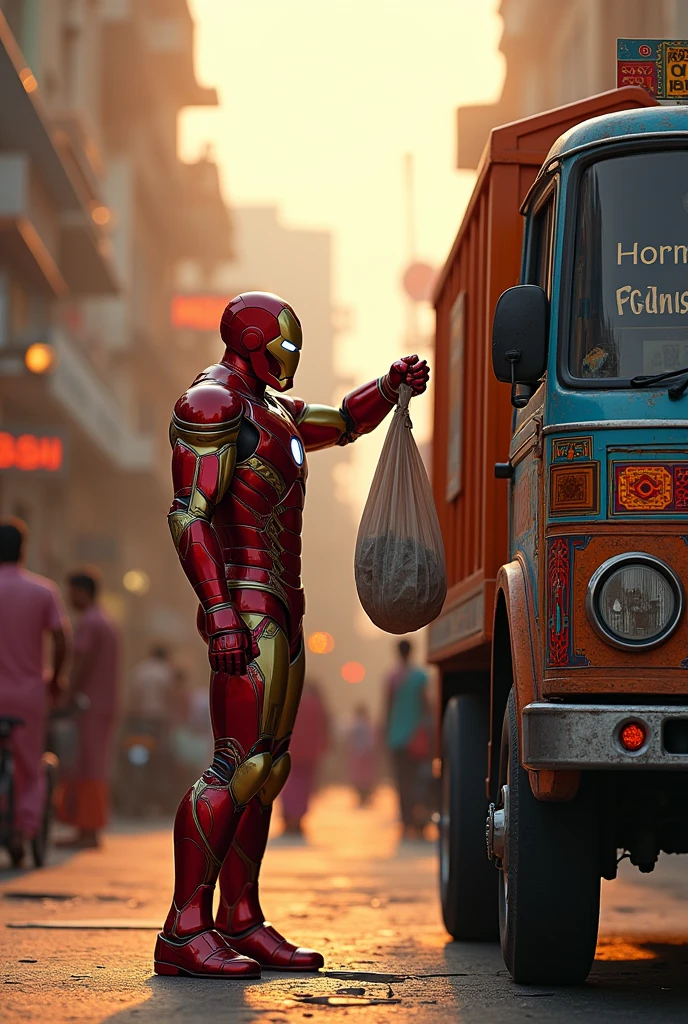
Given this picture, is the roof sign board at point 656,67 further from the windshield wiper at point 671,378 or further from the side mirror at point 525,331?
the windshield wiper at point 671,378

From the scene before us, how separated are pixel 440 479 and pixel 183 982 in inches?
155

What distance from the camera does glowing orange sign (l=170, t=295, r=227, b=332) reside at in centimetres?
4962

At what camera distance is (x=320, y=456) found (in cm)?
12112

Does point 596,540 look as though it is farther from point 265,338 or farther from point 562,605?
point 265,338

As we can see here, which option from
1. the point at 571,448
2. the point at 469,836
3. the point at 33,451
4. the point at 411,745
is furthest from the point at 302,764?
the point at 571,448

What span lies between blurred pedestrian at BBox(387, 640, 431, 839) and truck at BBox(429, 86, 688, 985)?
38.2 ft

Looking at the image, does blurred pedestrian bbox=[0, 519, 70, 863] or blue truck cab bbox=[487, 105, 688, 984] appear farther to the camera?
blurred pedestrian bbox=[0, 519, 70, 863]

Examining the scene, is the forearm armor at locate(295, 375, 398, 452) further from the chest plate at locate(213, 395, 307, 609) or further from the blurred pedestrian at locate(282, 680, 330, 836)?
the blurred pedestrian at locate(282, 680, 330, 836)

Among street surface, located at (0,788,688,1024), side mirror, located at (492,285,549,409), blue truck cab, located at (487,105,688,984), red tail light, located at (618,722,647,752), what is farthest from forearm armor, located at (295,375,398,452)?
red tail light, located at (618,722,647,752)

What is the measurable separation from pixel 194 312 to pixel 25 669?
127 feet

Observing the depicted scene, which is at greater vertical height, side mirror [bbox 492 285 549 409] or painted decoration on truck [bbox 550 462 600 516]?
side mirror [bbox 492 285 549 409]

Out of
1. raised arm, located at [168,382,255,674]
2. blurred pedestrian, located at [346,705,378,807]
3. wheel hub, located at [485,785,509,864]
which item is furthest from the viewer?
blurred pedestrian, located at [346,705,378,807]

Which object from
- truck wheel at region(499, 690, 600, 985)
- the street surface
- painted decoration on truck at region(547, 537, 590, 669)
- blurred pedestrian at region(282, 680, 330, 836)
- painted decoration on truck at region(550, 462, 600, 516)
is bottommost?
blurred pedestrian at region(282, 680, 330, 836)

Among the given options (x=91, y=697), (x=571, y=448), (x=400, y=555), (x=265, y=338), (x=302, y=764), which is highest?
(x=265, y=338)
